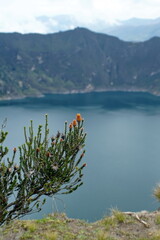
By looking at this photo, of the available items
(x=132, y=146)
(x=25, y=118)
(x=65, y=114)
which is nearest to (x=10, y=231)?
(x=132, y=146)

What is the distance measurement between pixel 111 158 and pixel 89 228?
69.5 m

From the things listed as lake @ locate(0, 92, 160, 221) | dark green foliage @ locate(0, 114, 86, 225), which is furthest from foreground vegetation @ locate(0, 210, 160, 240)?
dark green foliage @ locate(0, 114, 86, 225)

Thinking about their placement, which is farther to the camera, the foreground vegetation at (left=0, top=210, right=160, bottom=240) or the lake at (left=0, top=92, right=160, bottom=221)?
the lake at (left=0, top=92, right=160, bottom=221)

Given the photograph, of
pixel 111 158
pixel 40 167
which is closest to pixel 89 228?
pixel 40 167

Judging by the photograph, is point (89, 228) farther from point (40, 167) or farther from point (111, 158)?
point (111, 158)

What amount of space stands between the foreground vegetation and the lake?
103 cm

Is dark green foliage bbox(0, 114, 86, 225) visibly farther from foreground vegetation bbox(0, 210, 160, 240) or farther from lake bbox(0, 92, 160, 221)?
foreground vegetation bbox(0, 210, 160, 240)

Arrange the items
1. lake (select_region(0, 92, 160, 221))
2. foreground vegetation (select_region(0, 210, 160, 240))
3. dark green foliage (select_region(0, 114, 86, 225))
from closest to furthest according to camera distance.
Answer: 1. dark green foliage (select_region(0, 114, 86, 225))
2. foreground vegetation (select_region(0, 210, 160, 240))
3. lake (select_region(0, 92, 160, 221))

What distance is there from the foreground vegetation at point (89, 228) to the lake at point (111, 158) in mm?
1032

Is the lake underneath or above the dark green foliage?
underneath

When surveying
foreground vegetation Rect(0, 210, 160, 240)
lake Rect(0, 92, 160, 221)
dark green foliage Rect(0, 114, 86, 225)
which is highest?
dark green foliage Rect(0, 114, 86, 225)

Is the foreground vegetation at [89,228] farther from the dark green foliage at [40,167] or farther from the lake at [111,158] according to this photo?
the dark green foliage at [40,167]

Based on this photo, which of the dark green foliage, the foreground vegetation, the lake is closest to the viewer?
the dark green foliage

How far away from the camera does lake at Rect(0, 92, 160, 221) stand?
5197 centimetres
